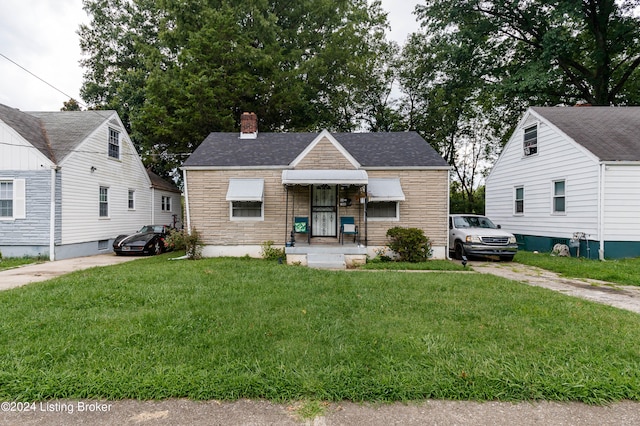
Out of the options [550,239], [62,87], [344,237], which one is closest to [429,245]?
[344,237]

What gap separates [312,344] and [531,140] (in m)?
15.6

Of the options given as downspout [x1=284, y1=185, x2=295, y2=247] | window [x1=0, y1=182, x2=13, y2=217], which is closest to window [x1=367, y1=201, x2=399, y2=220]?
downspout [x1=284, y1=185, x2=295, y2=247]

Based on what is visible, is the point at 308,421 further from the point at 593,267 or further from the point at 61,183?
the point at 61,183

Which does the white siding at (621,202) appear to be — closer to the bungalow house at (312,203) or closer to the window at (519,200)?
the window at (519,200)

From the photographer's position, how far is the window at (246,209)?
11.7m

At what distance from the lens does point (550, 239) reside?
12.9m

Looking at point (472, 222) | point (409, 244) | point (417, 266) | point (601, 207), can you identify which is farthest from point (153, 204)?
point (601, 207)

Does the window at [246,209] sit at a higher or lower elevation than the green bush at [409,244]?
higher

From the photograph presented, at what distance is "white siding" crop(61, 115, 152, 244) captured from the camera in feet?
41.6

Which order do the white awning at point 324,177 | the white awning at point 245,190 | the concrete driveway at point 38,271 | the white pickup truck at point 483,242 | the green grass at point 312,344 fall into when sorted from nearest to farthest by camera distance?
1. the green grass at point 312,344
2. the concrete driveway at point 38,271
3. the white awning at point 324,177
4. the white awning at point 245,190
5. the white pickup truck at point 483,242

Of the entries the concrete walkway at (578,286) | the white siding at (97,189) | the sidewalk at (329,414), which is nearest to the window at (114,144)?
the white siding at (97,189)

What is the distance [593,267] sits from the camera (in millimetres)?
9117

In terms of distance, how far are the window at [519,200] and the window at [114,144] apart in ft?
67.8

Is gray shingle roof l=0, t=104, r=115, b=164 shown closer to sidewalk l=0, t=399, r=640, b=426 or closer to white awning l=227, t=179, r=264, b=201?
white awning l=227, t=179, r=264, b=201
